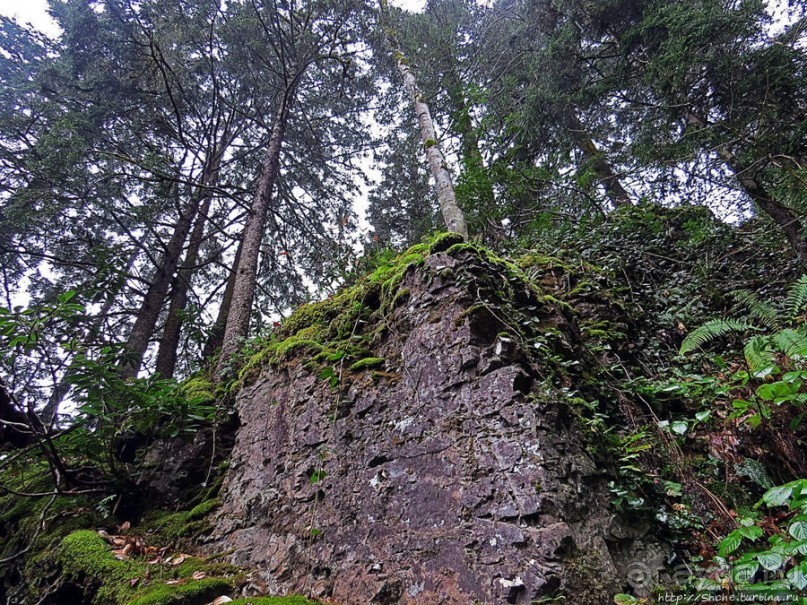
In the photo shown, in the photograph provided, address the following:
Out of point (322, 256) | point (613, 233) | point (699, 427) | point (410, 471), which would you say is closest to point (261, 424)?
point (410, 471)

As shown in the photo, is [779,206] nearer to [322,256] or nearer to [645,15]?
[645,15]

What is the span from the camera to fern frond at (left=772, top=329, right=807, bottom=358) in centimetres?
219

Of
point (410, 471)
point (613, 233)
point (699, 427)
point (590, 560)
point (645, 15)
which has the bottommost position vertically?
point (590, 560)

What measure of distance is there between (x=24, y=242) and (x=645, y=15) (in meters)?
12.9

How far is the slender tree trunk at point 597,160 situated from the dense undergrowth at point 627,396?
2.45 meters

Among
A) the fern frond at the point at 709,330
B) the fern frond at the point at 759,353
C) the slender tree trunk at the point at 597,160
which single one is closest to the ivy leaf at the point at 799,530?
the fern frond at the point at 759,353

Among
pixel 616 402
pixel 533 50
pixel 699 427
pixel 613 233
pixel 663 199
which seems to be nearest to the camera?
pixel 699 427

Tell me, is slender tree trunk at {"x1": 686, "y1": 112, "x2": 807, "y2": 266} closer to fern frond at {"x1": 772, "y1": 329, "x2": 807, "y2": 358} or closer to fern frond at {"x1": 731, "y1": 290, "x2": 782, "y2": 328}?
fern frond at {"x1": 731, "y1": 290, "x2": 782, "y2": 328}

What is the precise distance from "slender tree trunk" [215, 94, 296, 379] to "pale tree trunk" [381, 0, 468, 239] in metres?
2.24

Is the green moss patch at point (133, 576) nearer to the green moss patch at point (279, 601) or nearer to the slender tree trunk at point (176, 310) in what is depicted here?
the green moss patch at point (279, 601)

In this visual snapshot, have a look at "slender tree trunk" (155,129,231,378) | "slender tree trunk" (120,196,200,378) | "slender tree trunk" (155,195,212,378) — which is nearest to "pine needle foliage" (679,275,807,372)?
"slender tree trunk" (155,195,212,378)

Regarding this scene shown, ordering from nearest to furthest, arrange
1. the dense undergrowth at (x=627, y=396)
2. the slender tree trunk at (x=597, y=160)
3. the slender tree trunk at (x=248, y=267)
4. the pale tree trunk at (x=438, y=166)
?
the dense undergrowth at (x=627, y=396) < the pale tree trunk at (x=438, y=166) < the slender tree trunk at (x=248, y=267) < the slender tree trunk at (x=597, y=160)

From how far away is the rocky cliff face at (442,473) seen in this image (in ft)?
6.35

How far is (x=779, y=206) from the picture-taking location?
4531mm
